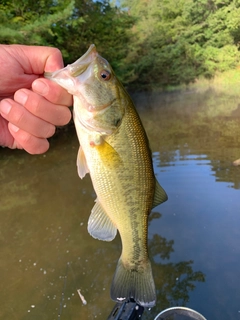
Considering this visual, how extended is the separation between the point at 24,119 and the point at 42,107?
134mm

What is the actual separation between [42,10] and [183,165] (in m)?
8.48

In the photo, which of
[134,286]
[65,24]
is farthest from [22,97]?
[65,24]

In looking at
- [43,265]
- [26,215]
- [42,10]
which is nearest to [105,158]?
[43,265]

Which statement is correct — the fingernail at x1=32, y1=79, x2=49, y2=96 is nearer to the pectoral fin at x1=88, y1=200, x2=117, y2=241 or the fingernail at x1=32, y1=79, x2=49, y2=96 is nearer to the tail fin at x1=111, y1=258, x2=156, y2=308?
the pectoral fin at x1=88, y1=200, x2=117, y2=241

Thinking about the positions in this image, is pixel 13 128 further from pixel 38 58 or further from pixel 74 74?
pixel 74 74

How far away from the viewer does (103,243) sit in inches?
188

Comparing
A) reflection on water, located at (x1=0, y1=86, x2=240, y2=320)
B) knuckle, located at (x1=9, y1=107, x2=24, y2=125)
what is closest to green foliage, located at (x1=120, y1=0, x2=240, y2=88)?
reflection on water, located at (x1=0, y1=86, x2=240, y2=320)

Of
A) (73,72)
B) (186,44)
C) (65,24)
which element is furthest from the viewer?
(186,44)

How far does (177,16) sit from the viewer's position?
83.7 feet

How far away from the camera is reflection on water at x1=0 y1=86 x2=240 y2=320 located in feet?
12.2

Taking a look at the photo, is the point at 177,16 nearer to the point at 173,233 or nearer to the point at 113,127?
the point at 173,233

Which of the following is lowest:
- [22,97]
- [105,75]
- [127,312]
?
[127,312]

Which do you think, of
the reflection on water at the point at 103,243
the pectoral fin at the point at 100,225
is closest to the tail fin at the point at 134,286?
the pectoral fin at the point at 100,225

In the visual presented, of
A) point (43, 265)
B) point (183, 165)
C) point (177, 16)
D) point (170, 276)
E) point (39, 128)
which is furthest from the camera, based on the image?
point (177, 16)
